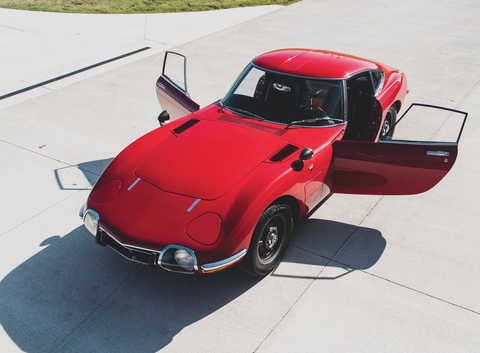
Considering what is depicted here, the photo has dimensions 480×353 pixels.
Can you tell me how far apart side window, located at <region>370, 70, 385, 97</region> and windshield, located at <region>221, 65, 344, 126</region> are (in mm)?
826

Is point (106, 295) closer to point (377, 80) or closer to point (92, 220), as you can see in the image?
point (92, 220)

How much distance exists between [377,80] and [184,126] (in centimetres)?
262

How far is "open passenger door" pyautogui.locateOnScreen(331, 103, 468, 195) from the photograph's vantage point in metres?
4.30

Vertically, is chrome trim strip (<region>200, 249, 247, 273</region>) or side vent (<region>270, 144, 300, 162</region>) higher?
side vent (<region>270, 144, 300, 162</region>)

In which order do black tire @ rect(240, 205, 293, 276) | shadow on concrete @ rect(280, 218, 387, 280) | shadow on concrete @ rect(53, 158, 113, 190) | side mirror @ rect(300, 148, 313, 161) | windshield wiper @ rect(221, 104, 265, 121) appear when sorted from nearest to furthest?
black tire @ rect(240, 205, 293, 276)
side mirror @ rect(300, 148, 313, 161)
shadow on concrete @ rect(280, 218, 387, 280)
windshield wiper @ rect(221, 104, 265, 121)
shadow on concrete @ rect(53, 158, 113, 190)

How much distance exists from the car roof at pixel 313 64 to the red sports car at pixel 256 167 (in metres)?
0.01

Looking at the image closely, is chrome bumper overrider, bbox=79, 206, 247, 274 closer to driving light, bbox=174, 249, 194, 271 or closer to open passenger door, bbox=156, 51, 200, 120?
driving light, bbox=174, 249, 194, 271

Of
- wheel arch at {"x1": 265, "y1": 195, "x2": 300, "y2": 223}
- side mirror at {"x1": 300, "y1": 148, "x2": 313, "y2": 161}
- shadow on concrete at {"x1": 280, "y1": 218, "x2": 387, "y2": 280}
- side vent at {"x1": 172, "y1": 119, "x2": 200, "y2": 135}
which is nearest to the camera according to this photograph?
Result: wheel arch at {"x1": 265, "y1": 195, "x2": 300, "y2": 223}

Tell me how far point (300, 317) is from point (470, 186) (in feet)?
10.4

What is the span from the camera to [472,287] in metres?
4.12

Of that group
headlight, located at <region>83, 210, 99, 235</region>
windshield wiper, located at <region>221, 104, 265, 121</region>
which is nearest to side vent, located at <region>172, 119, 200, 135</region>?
windshield wiper, located at <region>221, 104, 265, 121</region>

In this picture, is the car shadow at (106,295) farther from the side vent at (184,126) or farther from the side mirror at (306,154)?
the side vent at (184,126)

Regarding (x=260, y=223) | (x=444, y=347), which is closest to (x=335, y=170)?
(x=260, y=223)

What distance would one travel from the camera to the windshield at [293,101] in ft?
15.6
